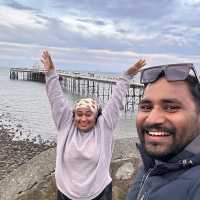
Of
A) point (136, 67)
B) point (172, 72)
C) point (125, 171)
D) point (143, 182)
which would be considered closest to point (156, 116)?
point (172, 72)

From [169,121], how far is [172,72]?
0.25 m

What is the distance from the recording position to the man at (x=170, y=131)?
1.88m

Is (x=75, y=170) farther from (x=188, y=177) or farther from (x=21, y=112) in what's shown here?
(x=21, y=112)

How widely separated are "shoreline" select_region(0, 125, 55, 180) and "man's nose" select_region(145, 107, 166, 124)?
1478 centimetres

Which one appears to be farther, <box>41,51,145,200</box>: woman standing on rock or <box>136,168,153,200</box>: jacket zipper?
<box>41,51,145,200</box>: woman standing on rock

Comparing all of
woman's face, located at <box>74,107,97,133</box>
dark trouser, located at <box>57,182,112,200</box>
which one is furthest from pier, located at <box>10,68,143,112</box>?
woman's face, located at <box>74,107,97,133</box>

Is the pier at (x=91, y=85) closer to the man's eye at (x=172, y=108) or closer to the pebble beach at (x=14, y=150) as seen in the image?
the pebble beach at (x=14, y=150)

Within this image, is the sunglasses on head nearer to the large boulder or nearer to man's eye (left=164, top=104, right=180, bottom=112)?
man's eye (left=164, top=104, right=180, bottom=112)

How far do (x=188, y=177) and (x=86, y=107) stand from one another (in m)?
2.38

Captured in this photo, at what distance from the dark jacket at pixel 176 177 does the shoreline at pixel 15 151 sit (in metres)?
14.7

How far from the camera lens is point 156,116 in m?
2.01

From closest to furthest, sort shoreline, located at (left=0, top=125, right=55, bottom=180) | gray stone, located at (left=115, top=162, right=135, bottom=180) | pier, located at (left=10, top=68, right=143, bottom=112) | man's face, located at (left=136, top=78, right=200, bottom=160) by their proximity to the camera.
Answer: man's face, located at (left=136, top=78, right=200, bottom=160) → gray stone, located at (left=115, top=162, right=135, bottom=180) → shoreline, located at (left=0, top=125, right=55, bottom=180) → pier, located at (left=10, top=68, right=143, bottom=112)

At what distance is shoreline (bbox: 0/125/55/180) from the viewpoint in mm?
17625

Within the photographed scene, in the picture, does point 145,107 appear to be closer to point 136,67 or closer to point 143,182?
point 143,182
